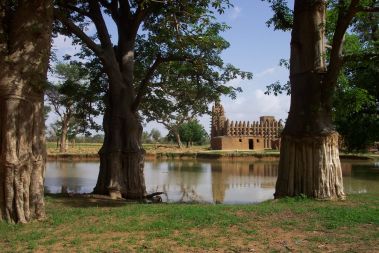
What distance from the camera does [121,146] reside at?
1595 cm

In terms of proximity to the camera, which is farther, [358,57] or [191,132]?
[191,132]

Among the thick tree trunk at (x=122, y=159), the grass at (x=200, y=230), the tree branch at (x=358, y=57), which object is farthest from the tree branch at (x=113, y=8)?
the grass at (x=200, y=230)

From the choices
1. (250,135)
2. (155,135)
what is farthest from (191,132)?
(155,135)

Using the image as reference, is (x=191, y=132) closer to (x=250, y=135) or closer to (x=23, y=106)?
(x=250, y=135)

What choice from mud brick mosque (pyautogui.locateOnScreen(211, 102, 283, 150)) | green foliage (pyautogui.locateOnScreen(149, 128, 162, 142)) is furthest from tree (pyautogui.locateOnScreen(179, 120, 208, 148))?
Result: green foliage (pyautogui.locateOnScreen(149, 128, 162, 142))

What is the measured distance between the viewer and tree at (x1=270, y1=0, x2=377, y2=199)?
1172cm

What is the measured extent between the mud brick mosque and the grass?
4656 cm

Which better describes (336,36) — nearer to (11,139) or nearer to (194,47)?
(194,47)

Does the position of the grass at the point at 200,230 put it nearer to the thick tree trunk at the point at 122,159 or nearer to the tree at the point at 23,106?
the tree at the point at 23,106

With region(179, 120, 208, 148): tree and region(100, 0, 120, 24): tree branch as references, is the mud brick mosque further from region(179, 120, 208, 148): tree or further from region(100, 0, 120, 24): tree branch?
region(100, 0, 120, 24): tree branch

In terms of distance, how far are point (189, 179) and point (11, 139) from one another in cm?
1692

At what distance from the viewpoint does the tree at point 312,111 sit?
1172 cm

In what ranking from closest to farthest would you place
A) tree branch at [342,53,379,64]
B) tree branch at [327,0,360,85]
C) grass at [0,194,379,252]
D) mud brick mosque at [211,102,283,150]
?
grass at [0,194,379,252], tree branch at [327,0,360,85], tree branch at [342,53,379,64], mud brick mosque at [211,102,283,150]

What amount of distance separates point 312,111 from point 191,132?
2503 inches
